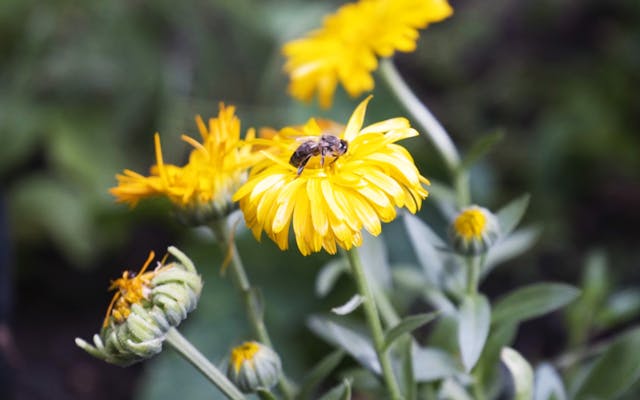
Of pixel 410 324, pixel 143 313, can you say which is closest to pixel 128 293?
pixel 143 313

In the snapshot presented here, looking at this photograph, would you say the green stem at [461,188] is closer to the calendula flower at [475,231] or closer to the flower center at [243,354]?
the calendula flower at [475,231]

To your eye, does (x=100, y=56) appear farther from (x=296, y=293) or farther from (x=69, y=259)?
(x=296, y=293)

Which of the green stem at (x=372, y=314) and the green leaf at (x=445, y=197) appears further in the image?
the green leaf at (x=445, y=197)

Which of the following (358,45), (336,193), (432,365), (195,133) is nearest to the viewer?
(336,193)

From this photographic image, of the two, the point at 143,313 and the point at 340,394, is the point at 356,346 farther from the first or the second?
the point at 143,313

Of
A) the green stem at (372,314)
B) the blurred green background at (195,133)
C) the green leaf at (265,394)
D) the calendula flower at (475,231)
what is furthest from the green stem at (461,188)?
the blurred green background at (195,133)

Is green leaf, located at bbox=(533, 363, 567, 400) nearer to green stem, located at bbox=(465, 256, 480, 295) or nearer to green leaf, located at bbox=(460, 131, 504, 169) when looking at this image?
green stem, located at bbox=(465, 256, 480, 295)
